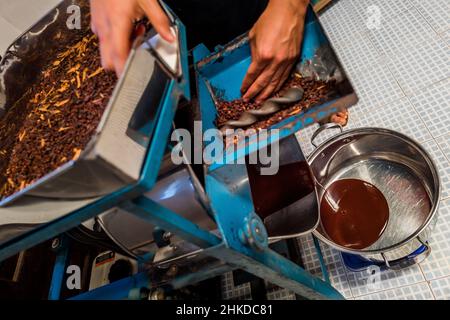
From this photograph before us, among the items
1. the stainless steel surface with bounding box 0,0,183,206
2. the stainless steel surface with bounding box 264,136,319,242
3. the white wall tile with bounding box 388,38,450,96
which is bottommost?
the white wall tile with bounding box 388,38,450,96

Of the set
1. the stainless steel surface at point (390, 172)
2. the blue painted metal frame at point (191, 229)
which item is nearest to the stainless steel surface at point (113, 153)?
the blue painted metal frame at point (191, 229)

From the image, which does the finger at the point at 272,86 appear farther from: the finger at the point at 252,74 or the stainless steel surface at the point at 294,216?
the stainless steel surface at the point at 294,216

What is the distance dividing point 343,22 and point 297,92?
1871mm

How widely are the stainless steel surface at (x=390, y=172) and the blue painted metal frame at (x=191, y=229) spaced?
0.37m

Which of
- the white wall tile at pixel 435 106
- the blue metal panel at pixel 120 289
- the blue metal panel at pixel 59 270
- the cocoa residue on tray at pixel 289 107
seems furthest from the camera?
the white wall tile at pixel 435 106

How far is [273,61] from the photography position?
1138 mm

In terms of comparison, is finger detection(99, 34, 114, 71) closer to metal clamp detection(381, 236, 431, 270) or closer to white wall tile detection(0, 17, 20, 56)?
metal clamp detection(381, 236, 431, 270)

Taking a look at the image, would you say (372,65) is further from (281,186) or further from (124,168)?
(124,168)

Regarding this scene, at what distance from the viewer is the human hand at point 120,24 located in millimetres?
842

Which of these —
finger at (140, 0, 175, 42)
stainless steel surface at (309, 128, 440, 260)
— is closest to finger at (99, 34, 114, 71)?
finger at (140, 0, 175, 42)

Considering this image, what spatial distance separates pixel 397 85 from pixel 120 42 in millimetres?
1830

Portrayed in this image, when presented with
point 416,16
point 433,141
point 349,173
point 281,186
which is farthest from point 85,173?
point 416,16

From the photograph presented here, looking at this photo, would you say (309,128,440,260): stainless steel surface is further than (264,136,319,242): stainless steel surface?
Yes

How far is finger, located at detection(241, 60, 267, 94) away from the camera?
3.80 ft
